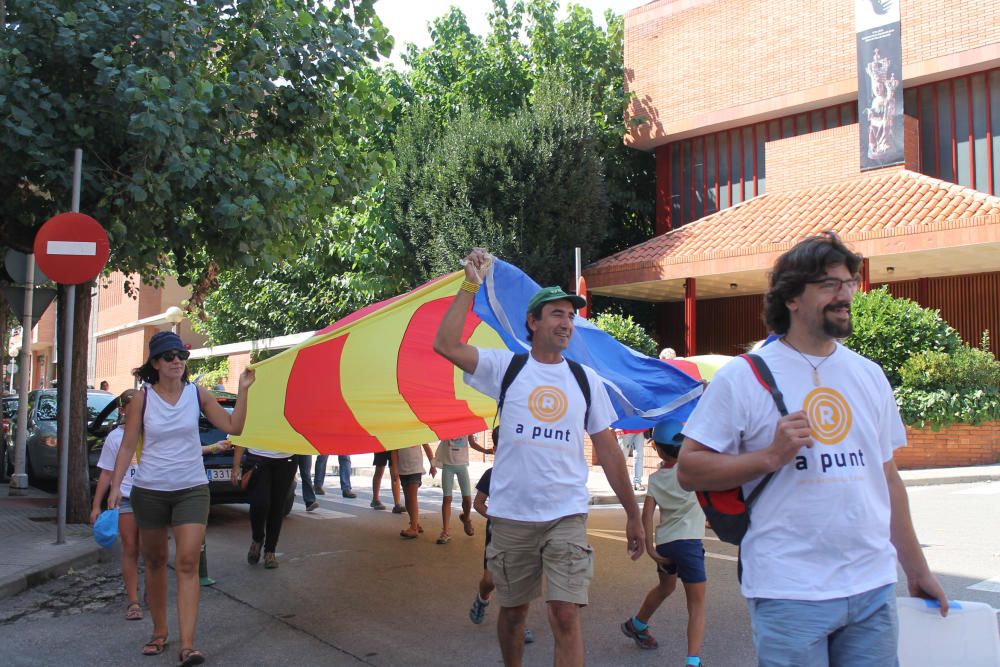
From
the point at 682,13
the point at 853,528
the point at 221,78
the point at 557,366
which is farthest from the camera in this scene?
the point at 682,13

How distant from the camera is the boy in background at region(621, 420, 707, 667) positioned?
16.9 ft

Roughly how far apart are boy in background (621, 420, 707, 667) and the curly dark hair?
7.31 ft

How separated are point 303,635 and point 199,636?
0.69m

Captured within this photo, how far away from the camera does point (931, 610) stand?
2.71 meters

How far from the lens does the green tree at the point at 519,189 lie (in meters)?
21.2

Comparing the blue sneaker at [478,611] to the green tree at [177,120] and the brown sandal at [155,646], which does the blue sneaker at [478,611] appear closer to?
the brown sandal at [155,646]

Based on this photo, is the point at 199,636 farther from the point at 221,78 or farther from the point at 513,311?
the point at 221,78

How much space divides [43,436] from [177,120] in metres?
6.59

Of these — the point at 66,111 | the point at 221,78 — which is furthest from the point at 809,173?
the point at 66,111

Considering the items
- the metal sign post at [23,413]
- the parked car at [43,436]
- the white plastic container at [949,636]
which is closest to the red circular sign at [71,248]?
the metal sign post at [23,413]

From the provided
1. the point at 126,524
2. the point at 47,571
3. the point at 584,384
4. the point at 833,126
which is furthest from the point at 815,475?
the point at 833,126

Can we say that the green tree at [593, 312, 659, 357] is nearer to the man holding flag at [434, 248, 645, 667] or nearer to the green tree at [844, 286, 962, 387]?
the green tree at [844, 286, 962, 387]

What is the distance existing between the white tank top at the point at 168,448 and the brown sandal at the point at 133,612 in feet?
4.88

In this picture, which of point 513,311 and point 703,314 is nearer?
point 513,311
